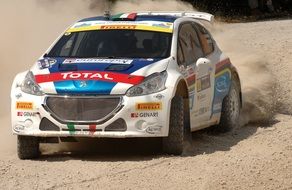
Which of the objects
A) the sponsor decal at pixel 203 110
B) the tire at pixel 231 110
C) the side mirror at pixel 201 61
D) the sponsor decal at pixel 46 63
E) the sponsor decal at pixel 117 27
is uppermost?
the sponsor decal at pixel 117 27

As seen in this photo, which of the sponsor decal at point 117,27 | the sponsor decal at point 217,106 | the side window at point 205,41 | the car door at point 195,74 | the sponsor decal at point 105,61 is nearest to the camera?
the sponsor decal at point 105,61

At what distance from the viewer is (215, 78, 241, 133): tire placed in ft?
36.8

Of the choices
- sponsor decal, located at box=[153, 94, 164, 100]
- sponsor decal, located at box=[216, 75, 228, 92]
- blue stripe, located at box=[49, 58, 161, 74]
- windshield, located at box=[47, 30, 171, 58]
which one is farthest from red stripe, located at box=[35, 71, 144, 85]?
sponsor decal, located at box=[216, 75, 228, 92]

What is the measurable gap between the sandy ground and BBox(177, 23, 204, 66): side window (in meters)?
1.03

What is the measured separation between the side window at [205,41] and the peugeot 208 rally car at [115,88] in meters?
0.68

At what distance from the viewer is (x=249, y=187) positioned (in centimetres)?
746

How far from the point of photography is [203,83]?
10242 mm

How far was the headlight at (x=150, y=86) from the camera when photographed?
28.6 feet

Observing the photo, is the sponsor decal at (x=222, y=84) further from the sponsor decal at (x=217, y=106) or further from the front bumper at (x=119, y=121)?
the front bumper at (x=119, y=121)

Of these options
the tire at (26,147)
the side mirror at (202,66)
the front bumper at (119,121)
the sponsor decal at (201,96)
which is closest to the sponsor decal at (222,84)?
the side mirror at (202,66)

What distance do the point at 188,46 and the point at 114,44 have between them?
96cm

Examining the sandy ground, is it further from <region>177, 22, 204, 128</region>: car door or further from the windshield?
the windshield

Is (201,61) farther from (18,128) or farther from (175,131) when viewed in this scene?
(18,128)

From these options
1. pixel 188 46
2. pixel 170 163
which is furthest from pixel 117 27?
pixel 170 163
